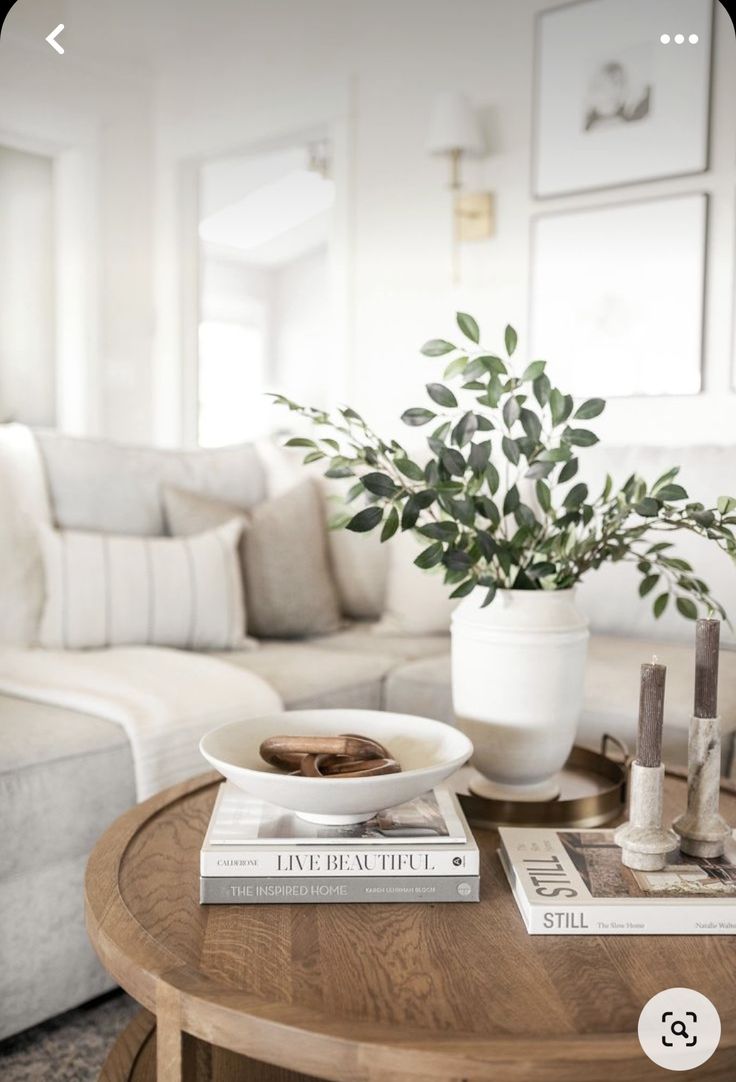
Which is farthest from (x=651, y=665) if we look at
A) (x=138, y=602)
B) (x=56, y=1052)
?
(x=138, y=602)

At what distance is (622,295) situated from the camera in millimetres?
2863

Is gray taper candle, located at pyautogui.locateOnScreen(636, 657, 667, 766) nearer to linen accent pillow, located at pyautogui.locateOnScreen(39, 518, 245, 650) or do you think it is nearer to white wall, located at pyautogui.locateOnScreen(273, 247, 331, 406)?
linen accent pillow, located at pyautogui.locateOnScreen(39, 518, 245, 650)

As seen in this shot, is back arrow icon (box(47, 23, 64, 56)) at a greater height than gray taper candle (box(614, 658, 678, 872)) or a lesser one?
greater

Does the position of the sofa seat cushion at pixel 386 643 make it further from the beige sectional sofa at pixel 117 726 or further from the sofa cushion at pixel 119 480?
the sofa cushion at pixel 119 480

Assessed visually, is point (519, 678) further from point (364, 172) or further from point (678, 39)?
point (364, 172)

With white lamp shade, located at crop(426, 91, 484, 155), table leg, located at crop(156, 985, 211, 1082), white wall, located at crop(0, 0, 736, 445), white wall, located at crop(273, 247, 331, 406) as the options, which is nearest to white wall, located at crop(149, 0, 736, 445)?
white wall, located at crop(0, 0, 736, 445)

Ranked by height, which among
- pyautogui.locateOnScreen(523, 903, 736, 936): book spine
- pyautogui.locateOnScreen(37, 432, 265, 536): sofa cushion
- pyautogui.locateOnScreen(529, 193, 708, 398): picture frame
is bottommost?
pyautogui.locateOnScreen(523, 903, 736, 936): book spine

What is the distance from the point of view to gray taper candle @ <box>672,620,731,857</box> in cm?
98

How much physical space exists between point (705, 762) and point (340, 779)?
0.38 metres

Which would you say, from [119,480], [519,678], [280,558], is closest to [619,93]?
[280,558]

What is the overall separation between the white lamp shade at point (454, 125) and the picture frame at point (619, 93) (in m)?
0.20

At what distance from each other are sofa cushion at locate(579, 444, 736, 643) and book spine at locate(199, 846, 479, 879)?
4.76 ft

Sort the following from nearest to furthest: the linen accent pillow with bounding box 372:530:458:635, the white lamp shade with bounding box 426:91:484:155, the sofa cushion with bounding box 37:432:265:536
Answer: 1. the sofa cushion with bounding box 37:432:265:536
2. the linen accent pillow with bounding box 372:530:458:635
3. the white lamp shade with bounding box 426:91:484:155

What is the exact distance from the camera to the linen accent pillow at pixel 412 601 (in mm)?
2428
